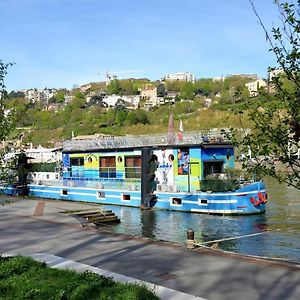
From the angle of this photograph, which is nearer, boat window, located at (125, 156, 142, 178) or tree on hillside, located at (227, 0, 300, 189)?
tree on hillside, located at (227, 0, 300, 189)

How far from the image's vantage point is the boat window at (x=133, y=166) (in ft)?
118

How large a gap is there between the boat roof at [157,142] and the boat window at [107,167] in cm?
90

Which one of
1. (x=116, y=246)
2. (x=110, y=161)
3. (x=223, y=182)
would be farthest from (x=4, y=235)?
(x=110, y=161)

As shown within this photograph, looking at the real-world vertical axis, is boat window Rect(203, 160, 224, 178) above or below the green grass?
above

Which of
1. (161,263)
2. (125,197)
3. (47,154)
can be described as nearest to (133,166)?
(125,197)

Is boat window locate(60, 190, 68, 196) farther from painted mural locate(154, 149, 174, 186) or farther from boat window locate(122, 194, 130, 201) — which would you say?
painted mural locate(154, 149, 174, 186)

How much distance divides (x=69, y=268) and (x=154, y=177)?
74.9ft

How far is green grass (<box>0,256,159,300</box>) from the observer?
27.9 ft

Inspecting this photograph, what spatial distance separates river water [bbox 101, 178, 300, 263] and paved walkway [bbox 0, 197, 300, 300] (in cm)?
555

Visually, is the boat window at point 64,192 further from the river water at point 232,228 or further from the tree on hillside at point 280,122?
the tree on hillside at point 280,122

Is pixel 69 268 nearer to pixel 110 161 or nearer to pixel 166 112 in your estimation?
pixel 110 161

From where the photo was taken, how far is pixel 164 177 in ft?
111

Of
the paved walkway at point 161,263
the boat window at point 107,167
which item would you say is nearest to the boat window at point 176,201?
the boat window at point 107,167

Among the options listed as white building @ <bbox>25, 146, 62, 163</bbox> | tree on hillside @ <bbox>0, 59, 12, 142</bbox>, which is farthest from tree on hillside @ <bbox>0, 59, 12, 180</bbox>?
white building @ <bbox>25, 146, 62, 163</bbox>
